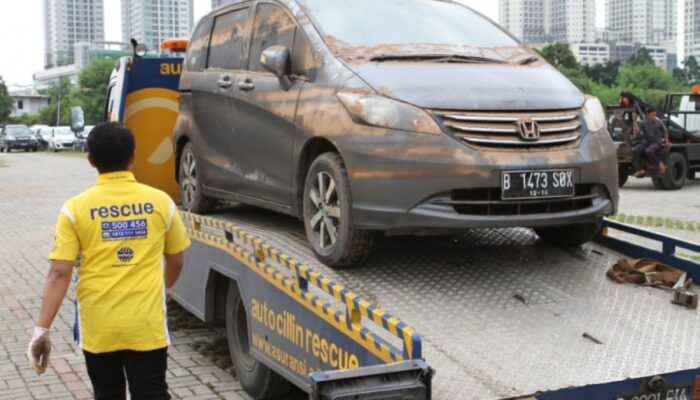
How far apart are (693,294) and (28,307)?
5922 mm

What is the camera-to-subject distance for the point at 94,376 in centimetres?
349

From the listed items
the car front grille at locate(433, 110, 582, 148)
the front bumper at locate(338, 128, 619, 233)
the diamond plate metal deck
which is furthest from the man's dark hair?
the car front grille at locate(433, 110, 582, 148)

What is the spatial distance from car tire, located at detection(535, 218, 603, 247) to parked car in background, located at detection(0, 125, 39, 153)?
51188 mm

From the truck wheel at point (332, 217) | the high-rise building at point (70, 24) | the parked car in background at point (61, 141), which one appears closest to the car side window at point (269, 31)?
the truck wheel at point (332, 217)

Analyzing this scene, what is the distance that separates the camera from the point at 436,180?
4.24m

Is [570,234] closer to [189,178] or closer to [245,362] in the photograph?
[245,362]

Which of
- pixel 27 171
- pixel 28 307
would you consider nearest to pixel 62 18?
pixel 27 171

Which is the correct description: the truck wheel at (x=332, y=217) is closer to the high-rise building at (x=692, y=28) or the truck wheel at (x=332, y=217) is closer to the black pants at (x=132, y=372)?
the black pants at (x=132, y=372)

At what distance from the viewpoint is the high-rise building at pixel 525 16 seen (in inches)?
5768

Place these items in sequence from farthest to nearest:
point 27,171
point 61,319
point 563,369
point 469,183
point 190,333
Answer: point 27,171, point 61,319, point 190,333, point 469,183, point 563,369

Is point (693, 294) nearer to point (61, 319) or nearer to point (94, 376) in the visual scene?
point (94, 376)

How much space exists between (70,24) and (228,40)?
598 feet

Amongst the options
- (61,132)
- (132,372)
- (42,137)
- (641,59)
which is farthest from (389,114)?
(641,59)

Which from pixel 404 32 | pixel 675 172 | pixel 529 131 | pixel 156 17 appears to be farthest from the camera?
pixel 156 17
